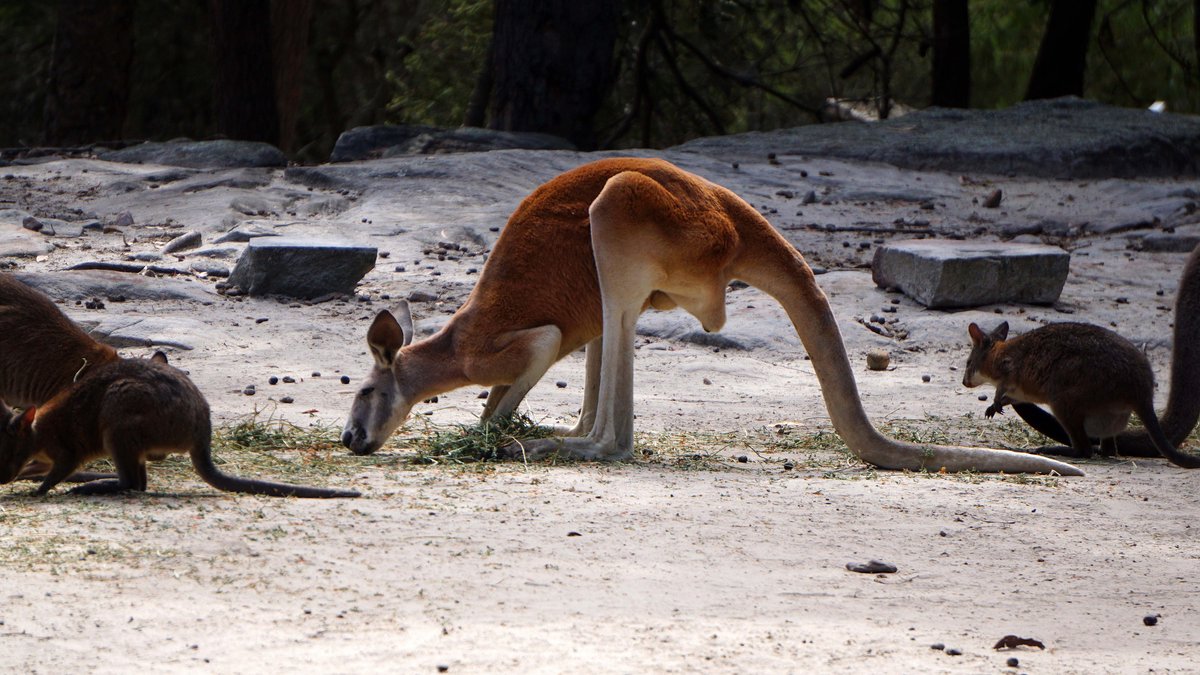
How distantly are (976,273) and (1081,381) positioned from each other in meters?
2.97

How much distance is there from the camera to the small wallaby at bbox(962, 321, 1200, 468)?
6.11m

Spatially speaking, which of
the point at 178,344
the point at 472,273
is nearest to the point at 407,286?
the point at 472,273

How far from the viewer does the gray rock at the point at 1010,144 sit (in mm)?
13125

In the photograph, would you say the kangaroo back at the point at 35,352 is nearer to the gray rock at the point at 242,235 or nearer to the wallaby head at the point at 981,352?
the wallaby head at the point at 981,352

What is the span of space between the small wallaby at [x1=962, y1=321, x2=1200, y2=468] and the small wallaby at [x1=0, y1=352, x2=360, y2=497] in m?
3.25

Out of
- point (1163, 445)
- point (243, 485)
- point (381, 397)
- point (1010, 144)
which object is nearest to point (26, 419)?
point (243, 485)

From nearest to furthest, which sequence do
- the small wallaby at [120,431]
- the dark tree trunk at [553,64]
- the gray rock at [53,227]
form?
the small wallaby at [120,431] < the gray rock at [53,227] < the dark tree trunk at [553,64]

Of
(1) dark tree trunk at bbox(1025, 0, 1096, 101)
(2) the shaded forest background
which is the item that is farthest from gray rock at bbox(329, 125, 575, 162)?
(1) dark tree trunk at bbox(1025, 0, 1096, 101)

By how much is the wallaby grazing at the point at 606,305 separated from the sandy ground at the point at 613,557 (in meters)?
0.24

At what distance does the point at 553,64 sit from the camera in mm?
12984

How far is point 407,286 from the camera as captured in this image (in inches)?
360

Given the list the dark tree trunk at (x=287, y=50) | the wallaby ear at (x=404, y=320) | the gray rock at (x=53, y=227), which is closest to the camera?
the wallaby ear at (x=404, y=320)

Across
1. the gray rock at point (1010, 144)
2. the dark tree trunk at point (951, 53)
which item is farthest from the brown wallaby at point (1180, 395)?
the dark tree trunk at point (951, 53)

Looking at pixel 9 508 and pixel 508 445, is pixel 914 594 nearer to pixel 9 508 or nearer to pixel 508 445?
pixel 508 445
